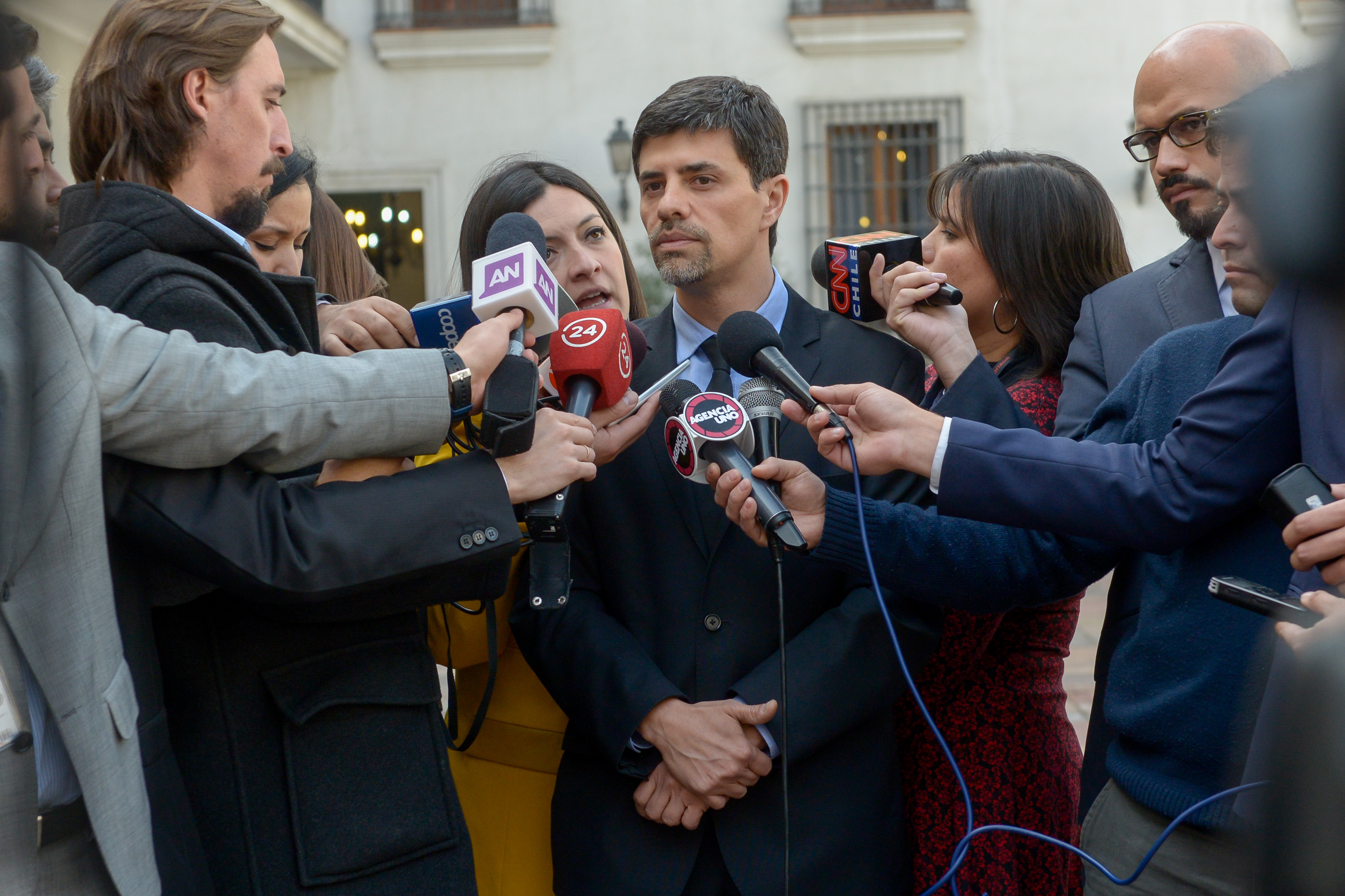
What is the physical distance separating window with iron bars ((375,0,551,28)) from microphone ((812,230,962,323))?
29.7 feet

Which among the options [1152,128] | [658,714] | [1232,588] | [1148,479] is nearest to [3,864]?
[658,714]

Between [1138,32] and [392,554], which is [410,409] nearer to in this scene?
[392,554]

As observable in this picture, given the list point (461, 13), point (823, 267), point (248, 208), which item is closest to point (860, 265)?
point (823, 267)

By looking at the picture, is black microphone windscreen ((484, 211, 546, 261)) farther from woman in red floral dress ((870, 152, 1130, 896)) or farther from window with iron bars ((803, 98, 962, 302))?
window with iron bars ((803, 98, 962, 302))

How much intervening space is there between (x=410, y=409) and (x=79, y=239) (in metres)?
0.50

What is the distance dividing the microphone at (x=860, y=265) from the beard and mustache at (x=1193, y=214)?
62 centimetres

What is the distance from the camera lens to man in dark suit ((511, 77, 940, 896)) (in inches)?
77.5

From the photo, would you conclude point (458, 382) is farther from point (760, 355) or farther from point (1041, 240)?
point (1041, 240)

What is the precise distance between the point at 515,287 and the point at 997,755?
1.29 meters

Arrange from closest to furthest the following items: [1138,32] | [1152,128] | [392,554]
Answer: [392,554] → [1152,128] → [1138,32]

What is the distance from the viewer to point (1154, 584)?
1.76 m

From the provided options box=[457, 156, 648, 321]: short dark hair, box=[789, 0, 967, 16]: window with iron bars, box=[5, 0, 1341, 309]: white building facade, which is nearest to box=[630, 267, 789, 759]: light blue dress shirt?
box=[457, 156, 648, 321]: short dark hair

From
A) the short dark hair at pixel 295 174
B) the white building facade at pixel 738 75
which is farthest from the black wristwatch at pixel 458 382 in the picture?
the white building facade at pixel 738 75

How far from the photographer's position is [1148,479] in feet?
5.41
